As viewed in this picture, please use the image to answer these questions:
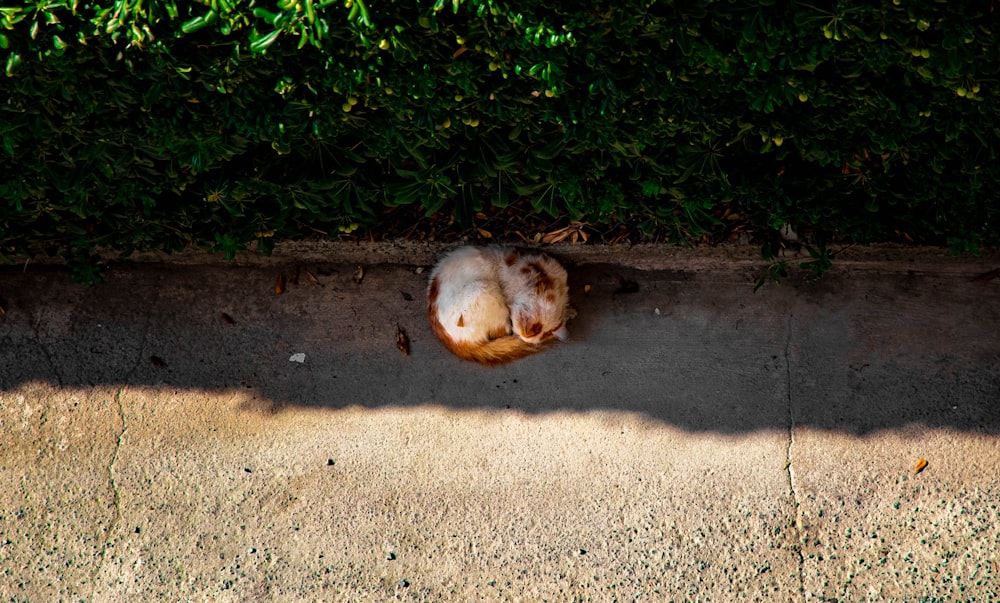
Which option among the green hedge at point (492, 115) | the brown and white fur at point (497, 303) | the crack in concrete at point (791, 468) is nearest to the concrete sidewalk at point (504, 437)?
the crack in concrete at point (791, 468)

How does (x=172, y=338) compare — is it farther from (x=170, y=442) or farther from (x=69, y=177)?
(x=69, y=177)

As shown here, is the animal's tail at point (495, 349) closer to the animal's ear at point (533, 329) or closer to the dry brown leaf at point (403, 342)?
the animal's ear at point (533, 329)

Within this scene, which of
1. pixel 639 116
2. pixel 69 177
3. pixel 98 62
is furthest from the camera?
pixel 69 177

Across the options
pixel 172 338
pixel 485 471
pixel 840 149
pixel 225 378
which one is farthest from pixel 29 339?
pixel 840 149

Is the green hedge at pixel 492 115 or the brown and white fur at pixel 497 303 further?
the brown and white fur at pixel 497 303

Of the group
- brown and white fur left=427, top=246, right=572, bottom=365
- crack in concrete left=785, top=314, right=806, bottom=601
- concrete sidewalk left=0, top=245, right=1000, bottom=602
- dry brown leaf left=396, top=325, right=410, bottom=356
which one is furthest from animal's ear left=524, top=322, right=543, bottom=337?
crack in concrete left=785, top=314, right=806, bottom=601

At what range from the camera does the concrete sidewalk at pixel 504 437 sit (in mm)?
4285

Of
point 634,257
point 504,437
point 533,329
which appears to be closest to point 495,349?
point 533,329

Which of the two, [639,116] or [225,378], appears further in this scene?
[225,378]

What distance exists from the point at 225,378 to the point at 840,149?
3460mm

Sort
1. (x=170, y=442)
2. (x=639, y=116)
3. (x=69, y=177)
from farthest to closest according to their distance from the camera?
(x=170, y=442) < (x=69, y=177) < (x=639, y=116)

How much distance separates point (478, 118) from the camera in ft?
12.6

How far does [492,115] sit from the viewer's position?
3.79 m

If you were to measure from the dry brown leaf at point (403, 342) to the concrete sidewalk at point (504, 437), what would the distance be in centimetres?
3
